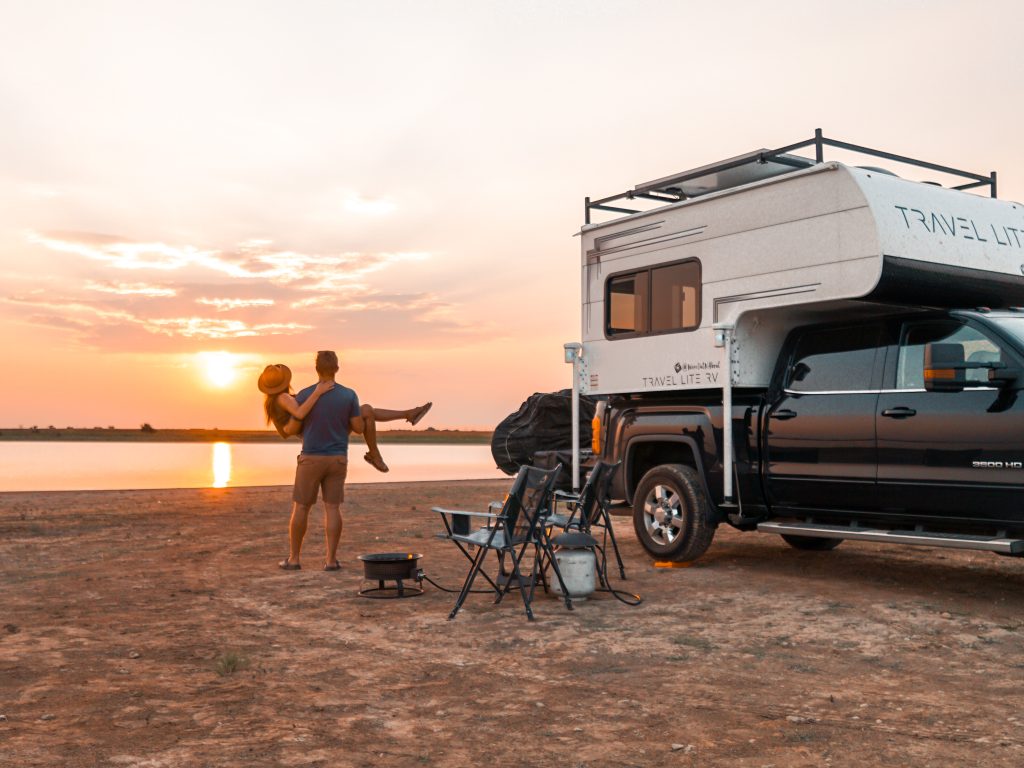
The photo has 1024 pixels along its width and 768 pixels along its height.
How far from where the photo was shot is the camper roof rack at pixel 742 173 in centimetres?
855

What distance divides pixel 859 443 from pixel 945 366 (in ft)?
3.75

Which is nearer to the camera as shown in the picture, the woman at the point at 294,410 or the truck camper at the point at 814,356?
the truck camper at the point at 814,356

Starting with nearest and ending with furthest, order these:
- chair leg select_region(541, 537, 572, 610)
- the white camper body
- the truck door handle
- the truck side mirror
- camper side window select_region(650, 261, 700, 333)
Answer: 1. the truck side mirror
2. chair leg select_region(541, 537, 572, 610)
3. the truck door handle
4. the white camper body
5. camper side window select_region(650, 261, 700, 333)

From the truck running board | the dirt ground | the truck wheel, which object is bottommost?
the dirt ground

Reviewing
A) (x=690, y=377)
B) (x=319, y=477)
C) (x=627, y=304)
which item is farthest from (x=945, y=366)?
(x=319, y=477)

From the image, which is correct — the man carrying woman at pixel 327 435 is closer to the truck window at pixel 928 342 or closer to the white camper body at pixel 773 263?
the white camper body at pixel 773 263

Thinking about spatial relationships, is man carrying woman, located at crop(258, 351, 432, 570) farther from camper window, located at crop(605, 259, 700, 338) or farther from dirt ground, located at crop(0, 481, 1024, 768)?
camper window, located at crop(605, 259, 700, 338)

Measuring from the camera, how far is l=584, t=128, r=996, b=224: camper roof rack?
8.55 meters

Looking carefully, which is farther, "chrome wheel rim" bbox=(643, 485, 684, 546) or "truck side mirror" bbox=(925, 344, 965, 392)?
"chrome wheel rim" bbox=(643, 485, 684, 546)

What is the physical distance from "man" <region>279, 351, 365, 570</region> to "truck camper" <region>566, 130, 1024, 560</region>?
2582 mm

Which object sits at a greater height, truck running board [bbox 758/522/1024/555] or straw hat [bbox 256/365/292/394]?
straw hat [bbox 256/365/292/394]

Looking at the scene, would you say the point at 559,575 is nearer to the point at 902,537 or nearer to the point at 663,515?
the point at 663,515

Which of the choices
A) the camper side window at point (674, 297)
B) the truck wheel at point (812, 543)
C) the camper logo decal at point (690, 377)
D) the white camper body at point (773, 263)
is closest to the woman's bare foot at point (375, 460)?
the white camper body at point (773, 263)

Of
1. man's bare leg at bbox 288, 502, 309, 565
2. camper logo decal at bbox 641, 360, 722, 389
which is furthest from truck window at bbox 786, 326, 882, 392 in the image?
man's bare leg at bbox 288, 502, 309, 565
